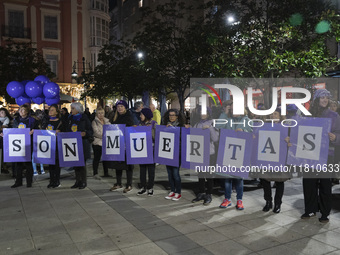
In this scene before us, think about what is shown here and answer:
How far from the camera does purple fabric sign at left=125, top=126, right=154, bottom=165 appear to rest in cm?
723

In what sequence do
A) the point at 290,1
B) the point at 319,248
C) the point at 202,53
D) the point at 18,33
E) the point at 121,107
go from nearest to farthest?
the point at 319,248 → the point at 121,107 → the point at 290,1 → the point at 202,53 → the point at 18,33

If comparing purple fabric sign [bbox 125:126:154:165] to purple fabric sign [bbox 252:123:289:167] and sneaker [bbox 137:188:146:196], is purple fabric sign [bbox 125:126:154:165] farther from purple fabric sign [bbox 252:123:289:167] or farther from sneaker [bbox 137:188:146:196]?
purple fabric sign [bbox 252:123:289:167]

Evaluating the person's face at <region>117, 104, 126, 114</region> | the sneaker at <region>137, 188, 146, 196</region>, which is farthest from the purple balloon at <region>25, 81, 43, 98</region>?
the sneaker at <region>137, 188, 146, 196</region>

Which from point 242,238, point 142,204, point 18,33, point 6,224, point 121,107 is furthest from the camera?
point 18,33

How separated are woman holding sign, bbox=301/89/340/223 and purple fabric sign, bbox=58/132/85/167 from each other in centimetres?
484

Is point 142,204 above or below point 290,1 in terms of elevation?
below

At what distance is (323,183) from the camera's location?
545cm

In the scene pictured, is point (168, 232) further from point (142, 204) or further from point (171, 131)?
point (171, 131)

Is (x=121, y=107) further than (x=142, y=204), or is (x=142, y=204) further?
(x=121, y=107)

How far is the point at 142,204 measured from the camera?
6.58 meters

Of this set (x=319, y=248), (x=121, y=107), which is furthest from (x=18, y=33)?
(x=319, y=248)

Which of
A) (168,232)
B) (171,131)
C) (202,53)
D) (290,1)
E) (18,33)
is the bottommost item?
(168,232)

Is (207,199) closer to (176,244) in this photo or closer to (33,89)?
(176,244)

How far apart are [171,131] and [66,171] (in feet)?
15.6
